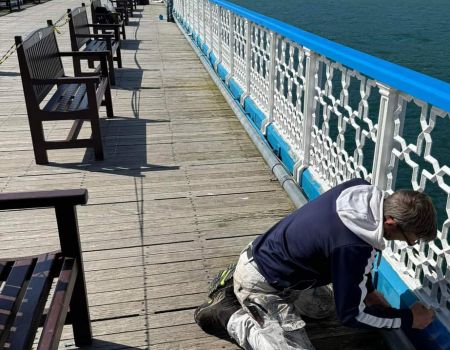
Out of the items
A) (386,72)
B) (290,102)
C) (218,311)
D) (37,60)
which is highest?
(386,72)

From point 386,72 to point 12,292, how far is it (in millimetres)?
1975

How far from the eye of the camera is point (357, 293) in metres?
2.11

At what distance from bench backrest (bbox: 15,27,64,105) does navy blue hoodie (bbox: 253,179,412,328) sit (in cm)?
300

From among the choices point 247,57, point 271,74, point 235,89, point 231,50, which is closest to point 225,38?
point 231,50

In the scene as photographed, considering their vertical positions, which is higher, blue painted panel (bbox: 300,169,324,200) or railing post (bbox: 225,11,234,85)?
railing post (bbox: 225,11,234,85)

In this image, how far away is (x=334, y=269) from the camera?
6.86 ft

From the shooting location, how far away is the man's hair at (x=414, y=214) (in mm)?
1915

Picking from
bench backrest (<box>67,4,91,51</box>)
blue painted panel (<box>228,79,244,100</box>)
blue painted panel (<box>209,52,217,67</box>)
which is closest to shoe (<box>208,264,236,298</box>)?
blue painted panel (<box>228,79,244,100</box>)

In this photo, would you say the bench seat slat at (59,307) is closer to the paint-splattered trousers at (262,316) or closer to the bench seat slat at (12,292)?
the bench seat slat at (12,292)

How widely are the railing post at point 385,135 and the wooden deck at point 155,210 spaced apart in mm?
818

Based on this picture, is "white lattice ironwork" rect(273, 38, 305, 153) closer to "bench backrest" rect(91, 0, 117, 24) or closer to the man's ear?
the man's ear

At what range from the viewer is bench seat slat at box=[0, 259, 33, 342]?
1.98 meters

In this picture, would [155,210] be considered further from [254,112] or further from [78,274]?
[254,112]

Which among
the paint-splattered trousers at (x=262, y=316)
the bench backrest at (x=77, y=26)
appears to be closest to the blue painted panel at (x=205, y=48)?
the bench backrest at (x=77, y=26)
